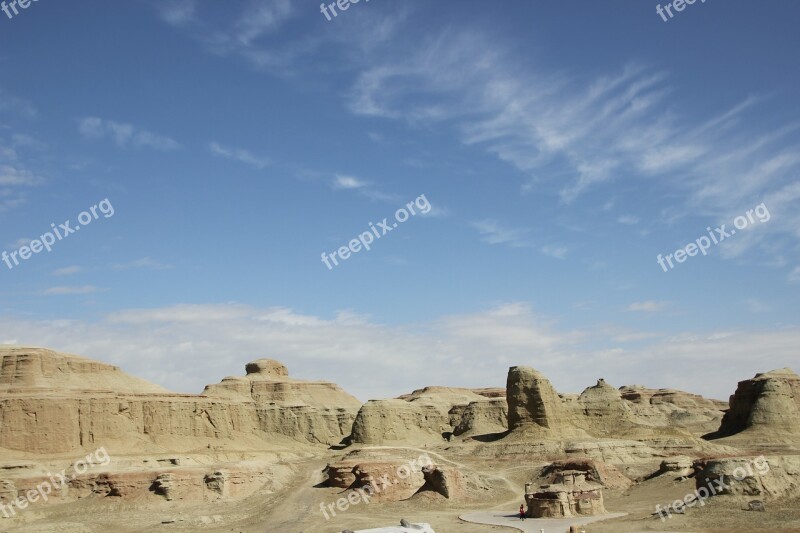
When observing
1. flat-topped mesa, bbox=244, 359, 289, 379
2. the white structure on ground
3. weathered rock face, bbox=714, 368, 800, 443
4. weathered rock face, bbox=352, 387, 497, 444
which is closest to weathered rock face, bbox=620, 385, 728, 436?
weathered rock face, bbox=714, 368, 800, 443

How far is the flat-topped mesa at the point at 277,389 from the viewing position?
11544cm

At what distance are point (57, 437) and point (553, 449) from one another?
155ft

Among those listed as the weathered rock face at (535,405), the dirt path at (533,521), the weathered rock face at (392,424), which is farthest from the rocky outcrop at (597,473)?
the weathered rock face at (392,424)

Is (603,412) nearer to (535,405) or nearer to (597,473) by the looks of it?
(535,405)

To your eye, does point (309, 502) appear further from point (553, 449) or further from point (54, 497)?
point (553, 449)

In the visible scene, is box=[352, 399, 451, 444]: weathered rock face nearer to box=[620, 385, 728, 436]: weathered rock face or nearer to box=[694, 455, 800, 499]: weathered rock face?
box=[620, 385, 728, 436]: weathered rock face

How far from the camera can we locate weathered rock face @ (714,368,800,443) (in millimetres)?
82250

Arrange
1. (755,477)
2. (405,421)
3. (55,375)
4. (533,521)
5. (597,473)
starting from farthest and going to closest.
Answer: (405,421) < (55,375) < (597,473) < (533,521) < (755,477)

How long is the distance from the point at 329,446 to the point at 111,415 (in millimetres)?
38880

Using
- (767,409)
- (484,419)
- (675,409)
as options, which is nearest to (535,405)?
(484,419)

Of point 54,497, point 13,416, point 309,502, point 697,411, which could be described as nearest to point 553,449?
point 309,502

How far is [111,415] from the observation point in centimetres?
7312

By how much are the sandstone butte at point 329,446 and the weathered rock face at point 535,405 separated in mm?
167

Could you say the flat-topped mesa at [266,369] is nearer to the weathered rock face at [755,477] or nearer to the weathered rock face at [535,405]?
the weathered rock face at [535,405]
